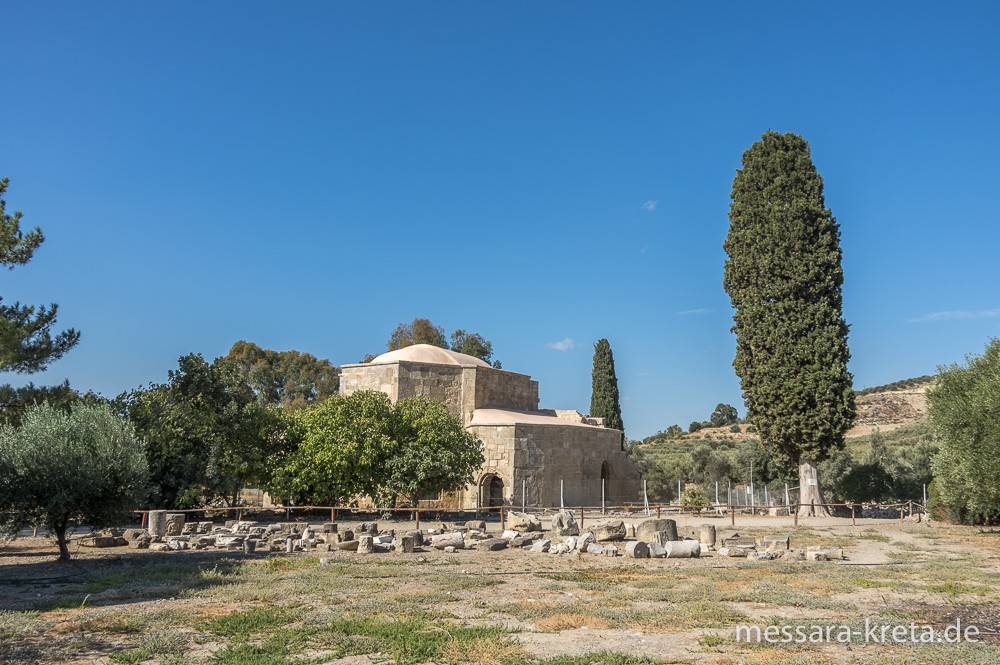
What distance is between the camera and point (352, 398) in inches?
896

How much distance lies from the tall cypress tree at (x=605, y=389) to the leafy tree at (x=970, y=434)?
2021cm

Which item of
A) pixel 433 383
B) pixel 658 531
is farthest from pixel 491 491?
pixel 658 531

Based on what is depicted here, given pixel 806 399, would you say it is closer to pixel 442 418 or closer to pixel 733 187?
pixel 733 187

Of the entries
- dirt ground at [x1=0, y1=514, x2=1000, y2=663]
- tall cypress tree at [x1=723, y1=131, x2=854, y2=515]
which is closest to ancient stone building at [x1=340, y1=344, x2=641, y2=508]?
tall cypress tree at [x1=723, y1=131, x2=854, y2=515]

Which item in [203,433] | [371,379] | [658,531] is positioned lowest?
[658,531]

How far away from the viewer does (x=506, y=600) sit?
8.65 m

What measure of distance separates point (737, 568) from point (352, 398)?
1448 cm

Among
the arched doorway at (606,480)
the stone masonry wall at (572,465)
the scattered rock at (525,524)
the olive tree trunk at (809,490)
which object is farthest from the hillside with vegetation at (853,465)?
the scattered rock at (525,524)

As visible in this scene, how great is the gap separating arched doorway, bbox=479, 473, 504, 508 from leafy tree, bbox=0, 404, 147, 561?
15.1 m

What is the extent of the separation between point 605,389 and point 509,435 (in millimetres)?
14957

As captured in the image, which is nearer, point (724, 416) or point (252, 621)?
point (252, 621)

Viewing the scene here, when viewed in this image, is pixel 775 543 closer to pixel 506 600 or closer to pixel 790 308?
pixel 506 600

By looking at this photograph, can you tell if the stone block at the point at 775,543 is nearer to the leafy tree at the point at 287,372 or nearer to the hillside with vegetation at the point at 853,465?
the hillside with vegetation at the point at 853,465

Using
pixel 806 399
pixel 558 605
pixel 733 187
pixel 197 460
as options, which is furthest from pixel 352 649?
pixel 733 187
